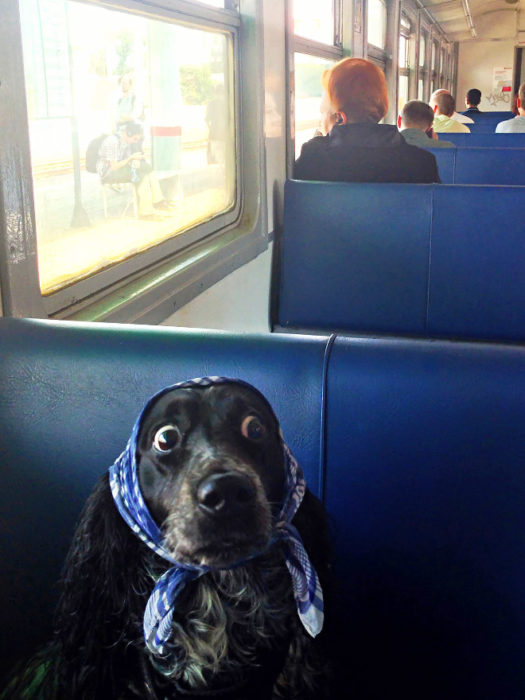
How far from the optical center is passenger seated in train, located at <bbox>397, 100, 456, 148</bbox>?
4.49 m

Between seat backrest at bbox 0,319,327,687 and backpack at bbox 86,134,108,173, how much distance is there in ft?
2.29

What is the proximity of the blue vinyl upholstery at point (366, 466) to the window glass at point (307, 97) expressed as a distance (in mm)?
2605

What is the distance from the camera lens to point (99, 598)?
901 mm

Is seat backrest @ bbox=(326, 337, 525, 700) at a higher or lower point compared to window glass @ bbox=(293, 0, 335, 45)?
lower

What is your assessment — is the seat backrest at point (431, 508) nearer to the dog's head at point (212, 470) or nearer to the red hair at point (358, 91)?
the dog's head at point (212, 470)

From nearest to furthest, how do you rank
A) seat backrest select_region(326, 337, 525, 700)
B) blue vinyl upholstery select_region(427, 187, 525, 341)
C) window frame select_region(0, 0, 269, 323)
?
seat backrest select_region(326, 337, 525, 700)
window frame select_region(0, 0, 269, 323)
blue vinyl upholstery select_region(427, 187, 525, 341)

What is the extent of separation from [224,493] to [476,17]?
576 inches

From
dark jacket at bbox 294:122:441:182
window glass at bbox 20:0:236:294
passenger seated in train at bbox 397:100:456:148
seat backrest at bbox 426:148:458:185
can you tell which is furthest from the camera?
passenger seated in train at bbox 397:100:456:148

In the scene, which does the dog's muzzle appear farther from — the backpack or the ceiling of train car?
the ceiling of train car

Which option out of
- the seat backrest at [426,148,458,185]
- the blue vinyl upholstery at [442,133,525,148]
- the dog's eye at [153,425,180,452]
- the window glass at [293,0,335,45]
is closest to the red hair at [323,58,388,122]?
the window glass at [293,0,335,45]

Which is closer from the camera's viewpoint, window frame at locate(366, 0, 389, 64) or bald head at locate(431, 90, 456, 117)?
window frame at locate(366, 0, 389, 64)

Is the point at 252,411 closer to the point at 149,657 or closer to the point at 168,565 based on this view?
the point at 168,565

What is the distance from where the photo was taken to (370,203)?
283cm

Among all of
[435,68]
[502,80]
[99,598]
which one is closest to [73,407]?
[99,598]
